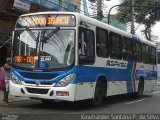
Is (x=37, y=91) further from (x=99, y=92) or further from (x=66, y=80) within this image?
(x=99, y=92)

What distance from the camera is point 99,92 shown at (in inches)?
614

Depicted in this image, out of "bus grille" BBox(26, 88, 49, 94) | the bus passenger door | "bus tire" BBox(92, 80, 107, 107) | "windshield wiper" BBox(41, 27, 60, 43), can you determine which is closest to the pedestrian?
"bus grille" BBox(26, 88, 49, 94)

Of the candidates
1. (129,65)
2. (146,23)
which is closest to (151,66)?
(129,65)

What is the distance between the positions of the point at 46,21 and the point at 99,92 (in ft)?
10.8

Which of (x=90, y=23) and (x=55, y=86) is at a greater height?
(x=90, y=23)

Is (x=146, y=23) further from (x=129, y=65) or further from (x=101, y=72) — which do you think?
(x=101, y=72)

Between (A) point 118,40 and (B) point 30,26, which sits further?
(A) point 118,40

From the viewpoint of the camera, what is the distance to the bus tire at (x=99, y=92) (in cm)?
1537

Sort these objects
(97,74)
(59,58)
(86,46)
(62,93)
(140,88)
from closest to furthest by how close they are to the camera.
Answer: (62,93)
(59,58)
(86,46)
(97,74)
(140,88)

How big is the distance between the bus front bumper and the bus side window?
1076 millimetres

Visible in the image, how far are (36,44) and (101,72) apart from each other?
284cm

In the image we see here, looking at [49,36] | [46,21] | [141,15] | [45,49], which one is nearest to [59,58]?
[45,49]

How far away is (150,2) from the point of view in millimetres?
47062

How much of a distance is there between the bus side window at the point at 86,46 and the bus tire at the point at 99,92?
118cm
